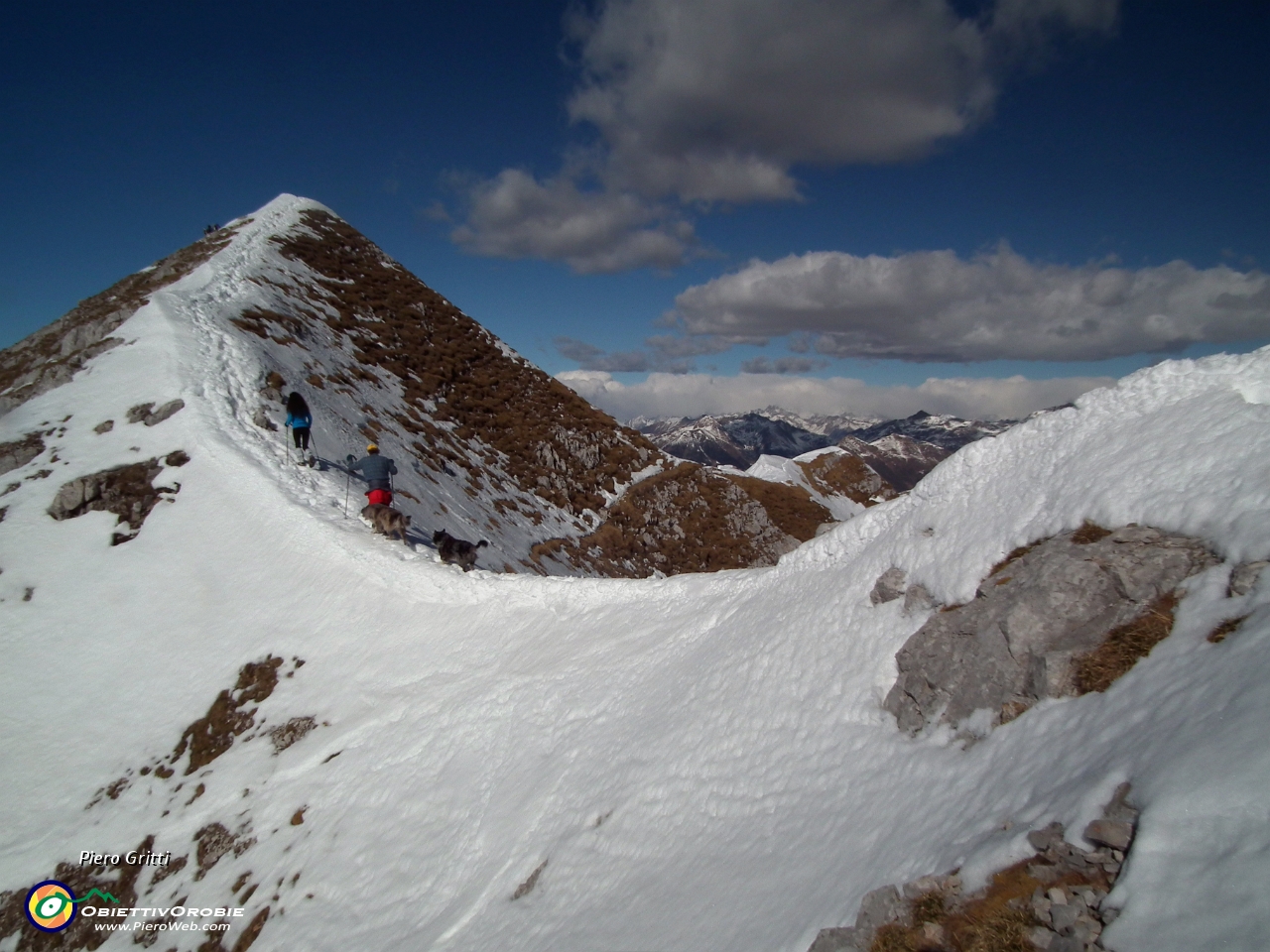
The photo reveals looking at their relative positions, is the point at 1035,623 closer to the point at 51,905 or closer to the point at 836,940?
the point at 836,940

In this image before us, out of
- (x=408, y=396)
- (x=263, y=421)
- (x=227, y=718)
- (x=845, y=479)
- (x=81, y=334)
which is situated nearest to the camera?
(x=227, y=718)

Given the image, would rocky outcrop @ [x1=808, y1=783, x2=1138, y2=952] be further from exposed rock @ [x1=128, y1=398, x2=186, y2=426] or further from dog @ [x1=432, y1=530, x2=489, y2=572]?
exposed rock @ [x1=128, y1=398, x2=186, y2=426]

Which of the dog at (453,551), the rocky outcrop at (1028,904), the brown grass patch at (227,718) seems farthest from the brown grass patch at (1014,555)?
the brown grass patch at (227,718)

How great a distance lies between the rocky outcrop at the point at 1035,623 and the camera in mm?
7715

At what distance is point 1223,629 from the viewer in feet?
21.6

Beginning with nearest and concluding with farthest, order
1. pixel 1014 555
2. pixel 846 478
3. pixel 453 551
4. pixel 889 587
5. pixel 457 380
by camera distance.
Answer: pixel 1014 555, pixel 889 587, pixel 453 551, pixel 457 380, pixel 846 478

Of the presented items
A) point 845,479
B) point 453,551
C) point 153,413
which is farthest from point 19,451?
point 845,479

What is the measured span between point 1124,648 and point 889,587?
12.9 feet

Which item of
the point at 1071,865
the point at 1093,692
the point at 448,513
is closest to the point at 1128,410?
the point at 1093,692

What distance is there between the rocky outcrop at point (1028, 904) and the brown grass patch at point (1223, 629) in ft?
7.10

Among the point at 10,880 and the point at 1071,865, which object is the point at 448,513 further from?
the point at 1071,865

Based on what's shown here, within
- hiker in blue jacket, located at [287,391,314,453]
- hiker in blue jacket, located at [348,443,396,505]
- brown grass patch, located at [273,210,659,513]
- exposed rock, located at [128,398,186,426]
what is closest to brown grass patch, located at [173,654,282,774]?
hiker in blue jacket, located at [348,443,396,505]

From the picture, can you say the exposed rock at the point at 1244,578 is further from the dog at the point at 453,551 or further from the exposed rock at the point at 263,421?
the exposed rock at the point at 263,421

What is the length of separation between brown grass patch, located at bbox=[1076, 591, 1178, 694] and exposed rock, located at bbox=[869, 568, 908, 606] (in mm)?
3446
